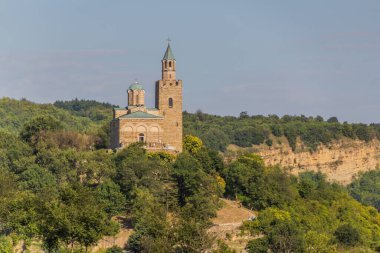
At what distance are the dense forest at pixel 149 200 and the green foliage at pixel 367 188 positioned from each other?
3699 cm

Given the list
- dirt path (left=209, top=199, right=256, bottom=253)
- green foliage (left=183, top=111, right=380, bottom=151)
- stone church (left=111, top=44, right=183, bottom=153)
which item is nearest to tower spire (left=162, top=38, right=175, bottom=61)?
stone church (left=111, top=44, right=183, bottom=153)

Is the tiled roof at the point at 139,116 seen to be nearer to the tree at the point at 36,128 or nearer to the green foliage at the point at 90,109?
the tree at the point at 36,128

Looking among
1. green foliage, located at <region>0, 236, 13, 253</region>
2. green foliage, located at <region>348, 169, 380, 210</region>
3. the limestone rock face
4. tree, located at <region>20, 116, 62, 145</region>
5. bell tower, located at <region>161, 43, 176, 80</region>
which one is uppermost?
bell tower, located at <region>161, 43, 176, 80</region>

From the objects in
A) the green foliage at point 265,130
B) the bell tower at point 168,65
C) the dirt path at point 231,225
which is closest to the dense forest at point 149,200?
the dirt path at point 231,225

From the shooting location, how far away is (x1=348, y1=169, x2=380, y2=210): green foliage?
13288cm

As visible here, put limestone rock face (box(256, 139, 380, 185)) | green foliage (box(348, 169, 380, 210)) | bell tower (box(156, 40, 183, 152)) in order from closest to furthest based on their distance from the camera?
bell tower (box(156, 40, 183, 152))
green foliage (box(348, 169, 380, 210))
limestone rock face (box(256, 139, 380, 185))

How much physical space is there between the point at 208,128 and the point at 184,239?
73.0m

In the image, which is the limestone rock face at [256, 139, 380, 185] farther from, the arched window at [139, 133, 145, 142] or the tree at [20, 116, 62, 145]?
the arched window at [139, 133, 145, 142]

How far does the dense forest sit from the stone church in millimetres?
1999

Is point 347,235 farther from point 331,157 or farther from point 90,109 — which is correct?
→ point 90,109

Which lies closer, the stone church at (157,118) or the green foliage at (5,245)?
the green foliage at (5,245)

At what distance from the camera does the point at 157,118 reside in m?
81.9

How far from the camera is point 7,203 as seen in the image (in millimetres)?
63094

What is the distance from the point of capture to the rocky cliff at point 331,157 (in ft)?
448
